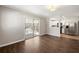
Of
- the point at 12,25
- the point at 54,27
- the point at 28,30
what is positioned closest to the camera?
the point at 12,25

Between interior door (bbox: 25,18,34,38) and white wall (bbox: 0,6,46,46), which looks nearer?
white wall (bbox: 0,6,46,46)

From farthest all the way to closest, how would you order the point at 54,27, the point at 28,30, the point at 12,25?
1. the point at 28,30
2. the point at 54,27
3. the point at 12,25

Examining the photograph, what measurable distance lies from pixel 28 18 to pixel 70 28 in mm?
1431

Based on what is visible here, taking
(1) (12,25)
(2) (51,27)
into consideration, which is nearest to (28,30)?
(1) (12,25)

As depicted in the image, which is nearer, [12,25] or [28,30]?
[12,25]

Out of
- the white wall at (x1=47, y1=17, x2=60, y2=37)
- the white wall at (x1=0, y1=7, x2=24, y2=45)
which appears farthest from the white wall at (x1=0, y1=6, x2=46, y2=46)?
the white wall at (x1=47, y1=17, x2=60, y2=37)

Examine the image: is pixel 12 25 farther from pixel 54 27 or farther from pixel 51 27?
pixel 54 27

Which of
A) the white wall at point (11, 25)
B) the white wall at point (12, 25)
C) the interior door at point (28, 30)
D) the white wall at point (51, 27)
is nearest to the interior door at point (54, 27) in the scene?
the white wall at point (51, 27)

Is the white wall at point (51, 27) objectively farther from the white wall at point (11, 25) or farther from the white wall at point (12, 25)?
the white wall at point (11, 25)

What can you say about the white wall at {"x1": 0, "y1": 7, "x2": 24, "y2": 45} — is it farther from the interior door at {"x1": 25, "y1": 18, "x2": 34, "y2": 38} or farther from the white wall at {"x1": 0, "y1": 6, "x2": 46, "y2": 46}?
the interior door at {"x1": 25, "y1": 18, "x2": 34, "y2": 38}

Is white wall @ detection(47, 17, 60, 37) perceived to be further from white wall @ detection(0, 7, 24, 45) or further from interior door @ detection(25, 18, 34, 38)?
white wall @ detection(0, 7, 24, 45)
